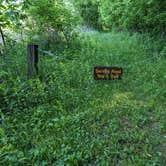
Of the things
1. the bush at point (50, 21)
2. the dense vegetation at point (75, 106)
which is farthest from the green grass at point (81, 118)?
the bush at point (50, 21)

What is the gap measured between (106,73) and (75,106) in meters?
1.21

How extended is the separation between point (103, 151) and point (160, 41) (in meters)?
5.64

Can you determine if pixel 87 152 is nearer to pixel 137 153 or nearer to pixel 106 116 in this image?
pixel 137 153

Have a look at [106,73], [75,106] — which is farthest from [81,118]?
[106,73]

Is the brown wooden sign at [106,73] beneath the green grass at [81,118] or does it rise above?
above

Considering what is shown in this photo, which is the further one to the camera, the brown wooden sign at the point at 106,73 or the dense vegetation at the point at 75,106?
the brown wooden sign at the point at 106,73

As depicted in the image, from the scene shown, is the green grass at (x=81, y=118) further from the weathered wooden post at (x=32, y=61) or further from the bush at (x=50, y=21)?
the bush at (x=50, y=21)

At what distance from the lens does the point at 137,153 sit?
9.23 ft

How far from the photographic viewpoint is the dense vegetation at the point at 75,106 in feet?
9.28

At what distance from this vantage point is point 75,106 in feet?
13.0

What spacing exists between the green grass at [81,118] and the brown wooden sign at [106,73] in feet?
0.33

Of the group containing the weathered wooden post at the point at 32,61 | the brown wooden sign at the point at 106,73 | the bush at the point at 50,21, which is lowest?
the brown wooden sign at the point at 106,73

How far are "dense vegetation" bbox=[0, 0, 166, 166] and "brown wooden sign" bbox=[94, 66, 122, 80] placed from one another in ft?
0.42

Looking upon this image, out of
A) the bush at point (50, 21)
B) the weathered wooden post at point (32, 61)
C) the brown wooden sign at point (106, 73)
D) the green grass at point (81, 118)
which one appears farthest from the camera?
the bush at point (50, 21)
